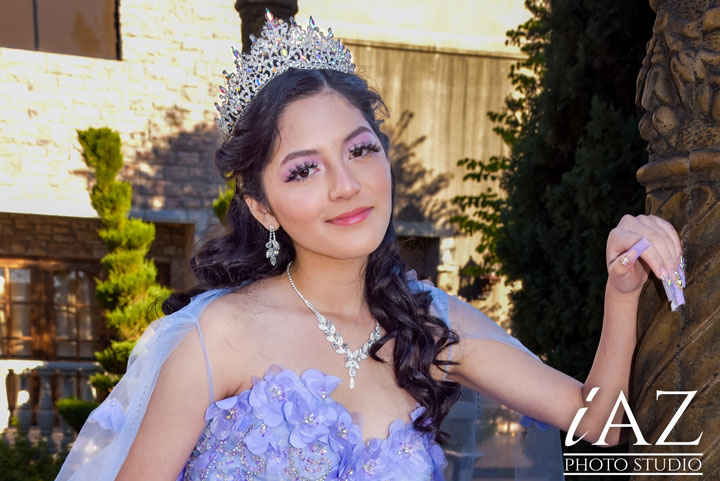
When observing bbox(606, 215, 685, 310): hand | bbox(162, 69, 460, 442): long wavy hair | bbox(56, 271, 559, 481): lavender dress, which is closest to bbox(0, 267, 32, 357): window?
bbox(162, 69, 460, 442): long wavy hair

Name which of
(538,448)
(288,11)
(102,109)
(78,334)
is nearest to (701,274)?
(538,448)

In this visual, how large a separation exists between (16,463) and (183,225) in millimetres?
4318

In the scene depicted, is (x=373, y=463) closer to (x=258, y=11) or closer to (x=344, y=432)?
(x=344, y=432)

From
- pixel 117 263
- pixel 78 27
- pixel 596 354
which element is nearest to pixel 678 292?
pixel 596 354

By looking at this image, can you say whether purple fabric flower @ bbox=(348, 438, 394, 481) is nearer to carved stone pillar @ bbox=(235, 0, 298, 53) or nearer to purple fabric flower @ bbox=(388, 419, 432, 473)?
purple fabric flower @ bbox=(388, 419, 432, 473)

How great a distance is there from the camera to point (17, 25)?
7.42 meters

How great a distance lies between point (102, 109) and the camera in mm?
7469

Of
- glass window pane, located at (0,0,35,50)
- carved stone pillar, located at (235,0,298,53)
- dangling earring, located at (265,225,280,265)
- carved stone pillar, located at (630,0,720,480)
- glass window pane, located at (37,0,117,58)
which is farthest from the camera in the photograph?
glass window pane, located at (37,0,117,58)

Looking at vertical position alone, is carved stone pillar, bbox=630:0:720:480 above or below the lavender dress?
above

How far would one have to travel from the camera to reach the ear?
1.76m

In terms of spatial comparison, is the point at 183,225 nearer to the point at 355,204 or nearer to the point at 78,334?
the point at 78,334

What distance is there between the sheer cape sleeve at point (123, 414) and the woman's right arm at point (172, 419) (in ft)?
0.06

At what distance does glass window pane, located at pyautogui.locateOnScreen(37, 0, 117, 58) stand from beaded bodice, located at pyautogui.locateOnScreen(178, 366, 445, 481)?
6.98 meters

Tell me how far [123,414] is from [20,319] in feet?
25.2
